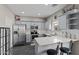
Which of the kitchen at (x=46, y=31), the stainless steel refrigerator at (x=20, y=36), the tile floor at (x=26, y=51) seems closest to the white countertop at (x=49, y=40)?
the kitchen at (x=46, y=31)

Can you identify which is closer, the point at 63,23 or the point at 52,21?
the point at 52,21

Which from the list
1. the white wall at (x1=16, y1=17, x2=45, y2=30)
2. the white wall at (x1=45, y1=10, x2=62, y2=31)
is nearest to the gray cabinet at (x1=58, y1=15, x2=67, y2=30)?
the white wall at (x1=45, y1=10, x2=62, y2=31)

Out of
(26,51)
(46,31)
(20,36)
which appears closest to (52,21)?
(46,31)

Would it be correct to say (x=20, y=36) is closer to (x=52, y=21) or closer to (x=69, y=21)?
(x=52, y=21)

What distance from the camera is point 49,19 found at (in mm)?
2098

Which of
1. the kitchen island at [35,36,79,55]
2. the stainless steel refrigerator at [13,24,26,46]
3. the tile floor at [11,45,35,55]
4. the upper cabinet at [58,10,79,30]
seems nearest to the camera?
the tile floor at [11,45,35,55]

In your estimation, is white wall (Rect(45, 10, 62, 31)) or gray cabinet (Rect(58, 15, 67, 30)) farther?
gray cabinet (Rect(58, 15, 67, 30))

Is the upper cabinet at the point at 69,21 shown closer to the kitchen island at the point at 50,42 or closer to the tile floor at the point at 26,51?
the kitchen island at the point at 50,42

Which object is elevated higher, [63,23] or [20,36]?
[63,23]

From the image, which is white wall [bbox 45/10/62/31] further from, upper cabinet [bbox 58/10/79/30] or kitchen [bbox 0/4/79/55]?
upper cabinet [bbox 58/10/79/30]
